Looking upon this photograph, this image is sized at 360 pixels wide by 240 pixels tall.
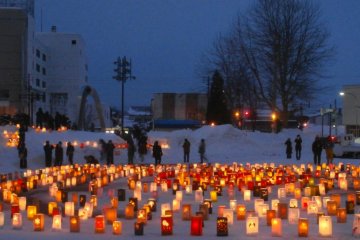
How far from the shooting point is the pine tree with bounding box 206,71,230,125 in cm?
7088

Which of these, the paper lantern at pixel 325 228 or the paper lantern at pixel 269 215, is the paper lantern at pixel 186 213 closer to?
the paper lantern at pixel 269 215

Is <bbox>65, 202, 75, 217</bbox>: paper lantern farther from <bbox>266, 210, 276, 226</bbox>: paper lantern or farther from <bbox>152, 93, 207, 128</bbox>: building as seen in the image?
<bbox>152, 93, 207, 128</bbox>: building

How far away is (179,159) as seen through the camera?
4050 cm

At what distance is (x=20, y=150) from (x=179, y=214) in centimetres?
1856

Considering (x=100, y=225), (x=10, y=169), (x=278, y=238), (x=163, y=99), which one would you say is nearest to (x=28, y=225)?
(x=100, y=225)

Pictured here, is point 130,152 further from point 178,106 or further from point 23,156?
point 178,106

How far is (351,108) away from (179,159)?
40.3 meters

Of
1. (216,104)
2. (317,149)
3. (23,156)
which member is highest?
(216,104)

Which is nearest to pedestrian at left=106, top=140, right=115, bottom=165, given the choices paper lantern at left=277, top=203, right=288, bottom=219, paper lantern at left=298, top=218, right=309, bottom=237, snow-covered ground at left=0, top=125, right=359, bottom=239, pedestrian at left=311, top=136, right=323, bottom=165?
snow-covered ground at left=0, top=125, right=359, bottom=239

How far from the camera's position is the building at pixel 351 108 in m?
74.2

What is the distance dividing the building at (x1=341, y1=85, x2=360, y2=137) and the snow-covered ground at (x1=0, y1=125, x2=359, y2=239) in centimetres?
2434

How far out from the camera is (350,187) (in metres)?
22.8

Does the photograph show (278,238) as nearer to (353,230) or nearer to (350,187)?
(353,230)

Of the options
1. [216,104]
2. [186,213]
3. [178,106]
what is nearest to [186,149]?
[186,213]
